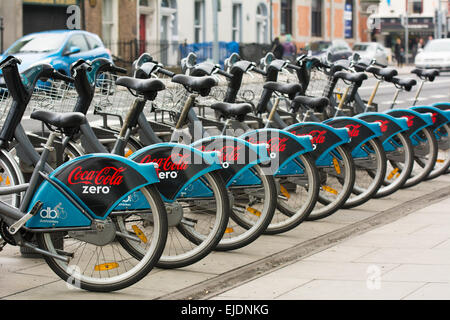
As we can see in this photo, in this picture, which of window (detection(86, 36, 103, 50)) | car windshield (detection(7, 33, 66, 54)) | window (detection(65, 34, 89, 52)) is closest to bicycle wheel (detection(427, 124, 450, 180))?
car windshield (detection(7, 33, 66, 54))

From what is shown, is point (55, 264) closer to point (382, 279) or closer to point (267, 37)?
point (382, 279)

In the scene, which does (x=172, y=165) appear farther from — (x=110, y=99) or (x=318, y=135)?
(x=318, y=135)

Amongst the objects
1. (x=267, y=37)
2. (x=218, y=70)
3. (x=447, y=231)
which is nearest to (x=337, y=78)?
(x=218, y=70)

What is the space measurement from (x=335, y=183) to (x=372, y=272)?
6.68 feet

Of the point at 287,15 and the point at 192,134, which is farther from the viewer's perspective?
the point at 287,15

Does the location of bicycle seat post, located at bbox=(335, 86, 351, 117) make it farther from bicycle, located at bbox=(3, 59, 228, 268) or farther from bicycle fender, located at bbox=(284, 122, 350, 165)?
bicycle, located at bbox=(3, 59, 228, 268)

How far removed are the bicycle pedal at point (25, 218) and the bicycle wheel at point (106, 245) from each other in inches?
5.1

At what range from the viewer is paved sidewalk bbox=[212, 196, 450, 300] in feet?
18.4

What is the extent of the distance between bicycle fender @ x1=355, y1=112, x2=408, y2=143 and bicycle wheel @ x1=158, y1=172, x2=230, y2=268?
2.91 m

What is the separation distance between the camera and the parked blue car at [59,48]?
74.2ft

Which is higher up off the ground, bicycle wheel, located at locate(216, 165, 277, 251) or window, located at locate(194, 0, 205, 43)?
window, located at locate(194, 0, 205, 43)
